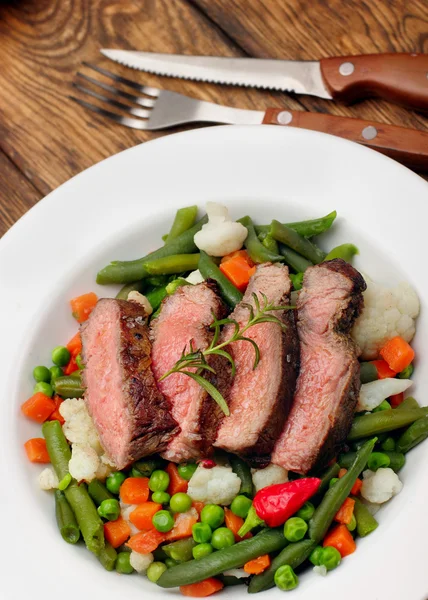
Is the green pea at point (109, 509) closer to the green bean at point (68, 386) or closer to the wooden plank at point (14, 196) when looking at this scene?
the green bean at point (68, 386)

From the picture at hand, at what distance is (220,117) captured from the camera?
4.52m

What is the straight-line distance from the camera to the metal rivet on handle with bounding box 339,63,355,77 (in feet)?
14.2

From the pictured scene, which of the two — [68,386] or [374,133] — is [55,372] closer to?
[68,386]

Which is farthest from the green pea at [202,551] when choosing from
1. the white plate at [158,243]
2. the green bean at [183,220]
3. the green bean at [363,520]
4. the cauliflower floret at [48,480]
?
the green bean at [183,220]

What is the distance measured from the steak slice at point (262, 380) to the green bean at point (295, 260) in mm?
278

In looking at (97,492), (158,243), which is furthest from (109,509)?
(158,243)

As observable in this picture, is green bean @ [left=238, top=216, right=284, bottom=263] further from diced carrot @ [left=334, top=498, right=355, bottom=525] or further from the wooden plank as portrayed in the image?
the wooden plank

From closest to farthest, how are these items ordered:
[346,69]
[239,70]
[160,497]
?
[160,497] < [346,69] < [239,70]

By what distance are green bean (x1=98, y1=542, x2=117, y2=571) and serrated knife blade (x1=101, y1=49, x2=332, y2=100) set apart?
3024 mm

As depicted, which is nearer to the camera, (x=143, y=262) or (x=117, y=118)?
(x=143, y=262)

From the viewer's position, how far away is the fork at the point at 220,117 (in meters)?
4.00

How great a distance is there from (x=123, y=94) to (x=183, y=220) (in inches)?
51.7

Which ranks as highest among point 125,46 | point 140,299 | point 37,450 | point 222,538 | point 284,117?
point 125,46

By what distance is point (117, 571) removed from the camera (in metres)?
3.52
